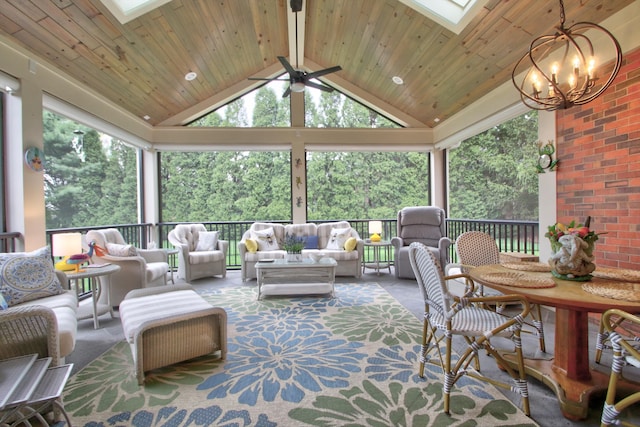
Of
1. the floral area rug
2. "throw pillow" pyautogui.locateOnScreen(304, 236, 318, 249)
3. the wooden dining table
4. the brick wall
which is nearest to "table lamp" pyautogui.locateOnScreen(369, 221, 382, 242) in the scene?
"throw pillow" pyautogui.locateOnScreen(304, 236, 318, 249)

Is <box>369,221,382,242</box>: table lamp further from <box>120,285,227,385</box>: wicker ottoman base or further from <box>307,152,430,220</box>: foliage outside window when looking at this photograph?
<box>120,285,227,385</box>: wicker ottoman base

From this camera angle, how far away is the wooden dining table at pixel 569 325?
1.56 m

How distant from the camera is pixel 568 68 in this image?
3.06 metres

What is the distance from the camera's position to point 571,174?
3135 millimetres

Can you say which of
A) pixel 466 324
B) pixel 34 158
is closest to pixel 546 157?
pixel 466 324

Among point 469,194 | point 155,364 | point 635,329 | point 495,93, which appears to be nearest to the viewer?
point 155,364

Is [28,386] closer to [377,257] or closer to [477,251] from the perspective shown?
[477,251]

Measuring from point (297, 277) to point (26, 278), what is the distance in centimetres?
258

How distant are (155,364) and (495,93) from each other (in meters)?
4.81

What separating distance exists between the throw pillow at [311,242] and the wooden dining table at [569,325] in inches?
135

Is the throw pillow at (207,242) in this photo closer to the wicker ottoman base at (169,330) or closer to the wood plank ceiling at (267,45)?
the wood plank ceiling at (267,45)

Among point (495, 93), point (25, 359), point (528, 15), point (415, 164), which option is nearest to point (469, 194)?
point (415, 164)

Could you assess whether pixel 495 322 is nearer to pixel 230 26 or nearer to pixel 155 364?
pixel 155 364

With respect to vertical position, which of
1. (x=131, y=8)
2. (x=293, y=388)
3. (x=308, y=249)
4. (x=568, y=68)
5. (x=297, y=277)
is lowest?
(x=293, y=388)
